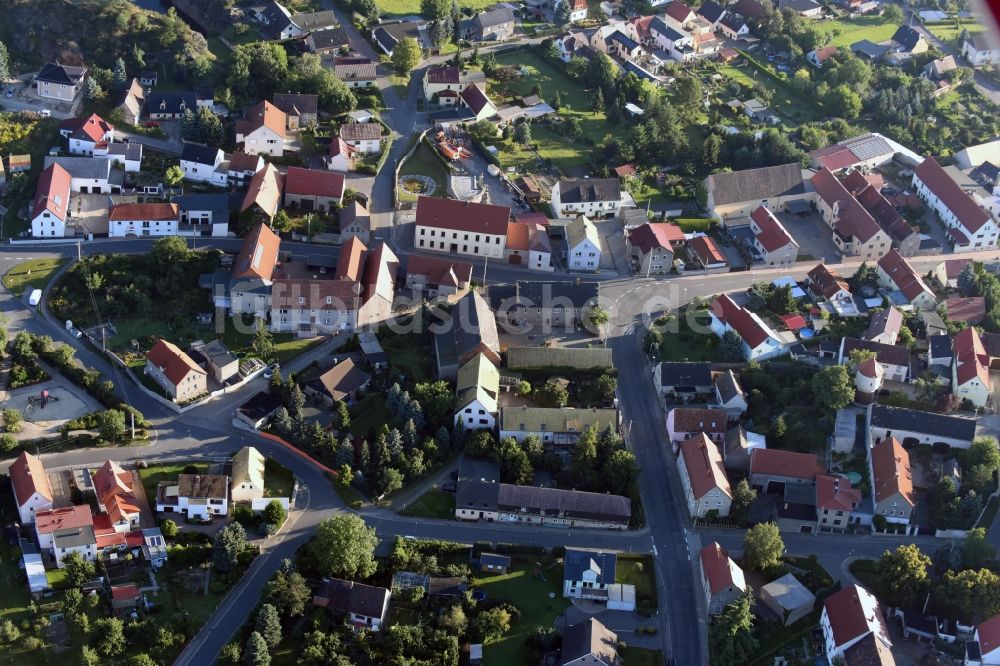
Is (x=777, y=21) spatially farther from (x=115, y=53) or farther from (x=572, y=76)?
(x=115, y=53)

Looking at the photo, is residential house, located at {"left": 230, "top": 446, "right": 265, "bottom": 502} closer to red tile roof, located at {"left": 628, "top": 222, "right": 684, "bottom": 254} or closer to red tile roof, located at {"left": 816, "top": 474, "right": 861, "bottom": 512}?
red tile roof, located at {"left": 816, "top": 474, "right": 861, "bottom": 512}

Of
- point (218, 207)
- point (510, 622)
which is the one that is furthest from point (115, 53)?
point (510, 622)

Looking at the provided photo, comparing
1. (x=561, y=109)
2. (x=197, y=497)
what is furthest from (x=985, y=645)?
(x=561, y=109)

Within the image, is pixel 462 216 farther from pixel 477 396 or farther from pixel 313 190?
pixel 477 396

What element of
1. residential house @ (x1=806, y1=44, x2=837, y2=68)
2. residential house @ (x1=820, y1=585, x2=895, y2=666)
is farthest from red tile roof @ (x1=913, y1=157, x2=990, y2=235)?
residential house @ (x1=820, y1=585, x2=895, y2=666)

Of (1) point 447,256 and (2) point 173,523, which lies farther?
(1) point 447,256

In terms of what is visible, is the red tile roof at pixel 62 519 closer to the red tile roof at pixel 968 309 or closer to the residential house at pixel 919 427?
the residential house at pixel 919 427

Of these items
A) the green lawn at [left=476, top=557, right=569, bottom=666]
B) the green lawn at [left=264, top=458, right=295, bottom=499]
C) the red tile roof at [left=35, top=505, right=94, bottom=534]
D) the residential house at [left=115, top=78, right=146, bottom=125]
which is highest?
the residential house at [left=115, top=78, right=146, bottom=125]

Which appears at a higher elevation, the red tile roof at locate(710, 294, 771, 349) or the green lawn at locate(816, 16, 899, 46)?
the green lawn at locate(816, 16, 899, 46)
